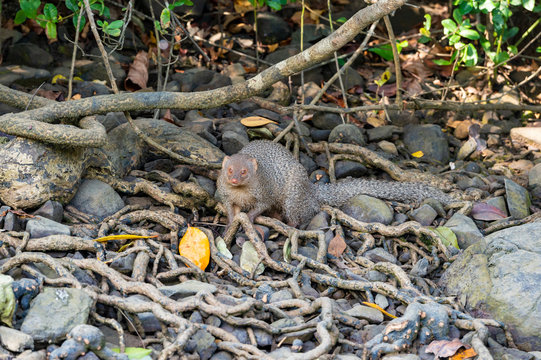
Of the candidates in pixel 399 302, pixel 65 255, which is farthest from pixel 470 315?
pixel 65 255

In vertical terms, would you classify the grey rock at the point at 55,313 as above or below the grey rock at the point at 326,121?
above

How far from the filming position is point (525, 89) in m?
8.29

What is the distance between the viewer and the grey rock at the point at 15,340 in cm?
321

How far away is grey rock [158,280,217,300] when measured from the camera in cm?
396

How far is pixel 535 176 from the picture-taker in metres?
6.28

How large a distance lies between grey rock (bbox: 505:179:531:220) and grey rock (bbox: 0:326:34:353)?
4265mm

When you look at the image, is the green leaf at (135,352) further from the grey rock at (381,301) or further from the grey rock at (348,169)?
the grey rock at (348,169)

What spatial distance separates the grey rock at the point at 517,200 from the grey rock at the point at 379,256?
1464mm

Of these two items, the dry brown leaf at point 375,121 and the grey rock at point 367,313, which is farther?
the dry brown leaf at point 375,121

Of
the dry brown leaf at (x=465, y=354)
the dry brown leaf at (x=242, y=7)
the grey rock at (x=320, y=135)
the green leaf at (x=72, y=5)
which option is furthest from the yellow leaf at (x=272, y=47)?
the dry brown leaf at (x=465, y=354)

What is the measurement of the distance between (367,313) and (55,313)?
191cm

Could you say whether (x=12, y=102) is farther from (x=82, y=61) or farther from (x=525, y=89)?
(x=525, y=89)

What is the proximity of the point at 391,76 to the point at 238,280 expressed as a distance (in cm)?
480

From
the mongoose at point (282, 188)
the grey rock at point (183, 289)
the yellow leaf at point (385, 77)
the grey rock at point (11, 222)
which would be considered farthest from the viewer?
the yellow leaf at point (385, 77)
